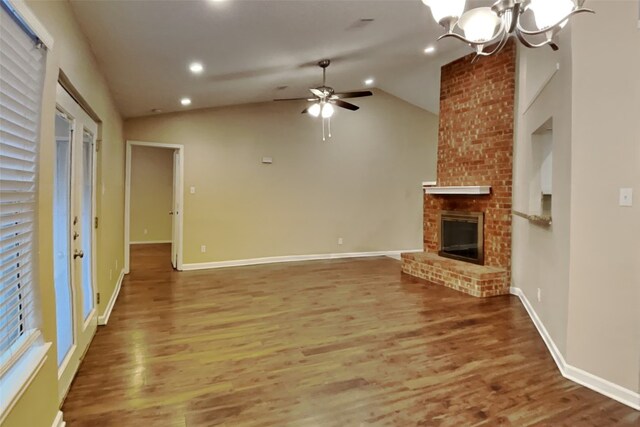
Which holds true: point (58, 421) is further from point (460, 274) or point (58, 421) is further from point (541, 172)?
point (541, 172)

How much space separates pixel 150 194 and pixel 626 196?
8737mm

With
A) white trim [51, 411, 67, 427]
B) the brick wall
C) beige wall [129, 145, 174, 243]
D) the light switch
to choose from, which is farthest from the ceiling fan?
beige wall [129, 145, 174, 243]

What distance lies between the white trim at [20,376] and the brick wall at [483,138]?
4699 mm

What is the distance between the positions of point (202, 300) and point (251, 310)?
73cm

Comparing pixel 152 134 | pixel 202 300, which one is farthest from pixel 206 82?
pixel 202 300

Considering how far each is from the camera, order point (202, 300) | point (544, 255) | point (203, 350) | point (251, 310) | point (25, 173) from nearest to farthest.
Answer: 1. point (25, 173)
2. point (203, 350)
3. point (544, 255)
4. point (251, 310)
5. point (202, 300)

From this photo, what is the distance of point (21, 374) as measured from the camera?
1339 millimetres

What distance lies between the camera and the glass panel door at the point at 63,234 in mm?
2191

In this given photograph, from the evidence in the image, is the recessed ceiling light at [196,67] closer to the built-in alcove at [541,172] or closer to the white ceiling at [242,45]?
the white ceiling at [242,45]

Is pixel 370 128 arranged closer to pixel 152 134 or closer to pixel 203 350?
pixel 152 134

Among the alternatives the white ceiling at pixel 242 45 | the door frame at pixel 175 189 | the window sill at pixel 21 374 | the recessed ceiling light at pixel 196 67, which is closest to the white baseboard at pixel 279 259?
the door frame at pixel 175 189

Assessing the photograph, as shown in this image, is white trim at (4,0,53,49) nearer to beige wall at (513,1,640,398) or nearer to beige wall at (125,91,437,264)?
beige wall at (513,1,640,398)

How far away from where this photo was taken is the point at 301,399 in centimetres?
214

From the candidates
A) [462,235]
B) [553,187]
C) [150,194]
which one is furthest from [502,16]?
[150,194]
